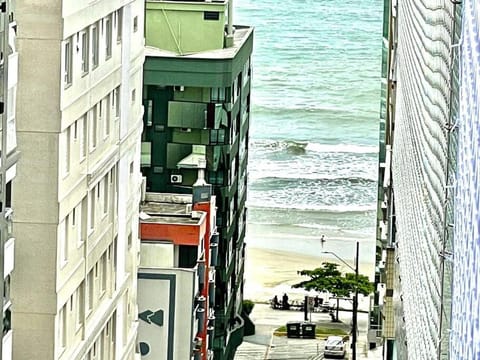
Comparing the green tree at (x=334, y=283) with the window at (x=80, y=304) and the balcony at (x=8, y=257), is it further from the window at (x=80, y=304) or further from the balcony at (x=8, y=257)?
the balcony at (x=8, y=257)

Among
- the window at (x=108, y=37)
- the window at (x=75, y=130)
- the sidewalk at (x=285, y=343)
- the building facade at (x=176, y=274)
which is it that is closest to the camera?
the window at (x=75, y=130)

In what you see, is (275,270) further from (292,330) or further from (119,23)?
(119,23)

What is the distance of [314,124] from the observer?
64.9 m

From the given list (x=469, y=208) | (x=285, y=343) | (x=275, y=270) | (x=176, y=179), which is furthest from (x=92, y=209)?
(x=275, y=270)

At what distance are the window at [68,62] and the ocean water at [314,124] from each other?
110 feet

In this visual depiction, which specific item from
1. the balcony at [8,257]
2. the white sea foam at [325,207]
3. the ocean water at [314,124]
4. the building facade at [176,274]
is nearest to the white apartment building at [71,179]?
the balcony at [8,257]

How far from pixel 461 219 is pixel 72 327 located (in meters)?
9.57

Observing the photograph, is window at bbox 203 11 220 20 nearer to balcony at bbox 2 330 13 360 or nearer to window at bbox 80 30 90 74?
window at bbox 80 30 90 74

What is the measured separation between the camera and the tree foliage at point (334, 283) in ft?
127

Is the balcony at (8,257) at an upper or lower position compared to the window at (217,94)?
upper

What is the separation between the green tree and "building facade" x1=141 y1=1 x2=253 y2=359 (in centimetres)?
989

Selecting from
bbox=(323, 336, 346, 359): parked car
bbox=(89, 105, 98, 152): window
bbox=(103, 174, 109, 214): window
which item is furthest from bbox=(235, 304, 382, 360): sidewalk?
bbox=(89, 105, 98, 152): window

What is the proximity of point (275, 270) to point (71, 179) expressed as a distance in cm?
3143

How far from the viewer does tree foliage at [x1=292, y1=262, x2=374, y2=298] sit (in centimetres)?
3872
